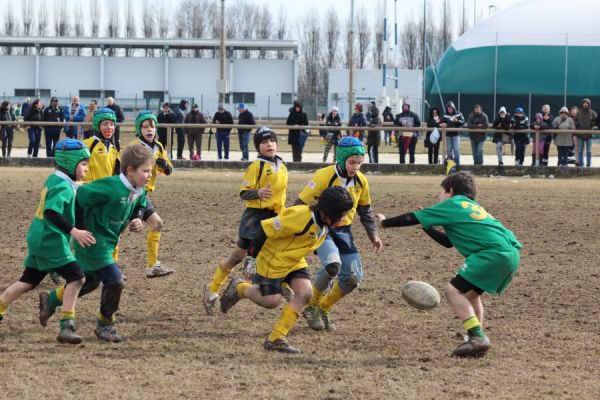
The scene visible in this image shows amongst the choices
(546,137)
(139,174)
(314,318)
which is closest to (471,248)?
(314,318)

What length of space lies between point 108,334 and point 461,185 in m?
2.77

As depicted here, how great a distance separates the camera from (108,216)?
292 inches

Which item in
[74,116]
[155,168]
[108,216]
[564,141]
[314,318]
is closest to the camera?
[108,216]

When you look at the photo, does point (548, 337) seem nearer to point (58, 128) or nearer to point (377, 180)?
point (377, 180)

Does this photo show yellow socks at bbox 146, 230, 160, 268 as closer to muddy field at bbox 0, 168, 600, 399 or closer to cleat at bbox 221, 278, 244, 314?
muddy field at bbox 0, 168, 600, 399

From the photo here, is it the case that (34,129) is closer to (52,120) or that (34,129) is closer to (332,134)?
(52,120)

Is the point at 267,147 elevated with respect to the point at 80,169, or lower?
elevated

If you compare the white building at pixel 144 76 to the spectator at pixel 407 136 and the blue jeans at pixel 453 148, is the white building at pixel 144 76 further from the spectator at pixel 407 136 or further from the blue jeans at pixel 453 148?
the blue jeans at pixel 453 148

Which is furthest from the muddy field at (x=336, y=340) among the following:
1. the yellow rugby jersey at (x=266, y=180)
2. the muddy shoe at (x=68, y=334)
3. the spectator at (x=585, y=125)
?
the spectator at (x=585, y=125)

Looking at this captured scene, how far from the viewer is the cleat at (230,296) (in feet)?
26.1

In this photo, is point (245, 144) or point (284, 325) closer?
point (284, 325)

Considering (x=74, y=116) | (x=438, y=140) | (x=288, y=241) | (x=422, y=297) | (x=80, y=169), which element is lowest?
(x=422, y=297)

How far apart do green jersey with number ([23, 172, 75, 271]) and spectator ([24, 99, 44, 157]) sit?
1888 cm

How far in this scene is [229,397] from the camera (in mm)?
5910
